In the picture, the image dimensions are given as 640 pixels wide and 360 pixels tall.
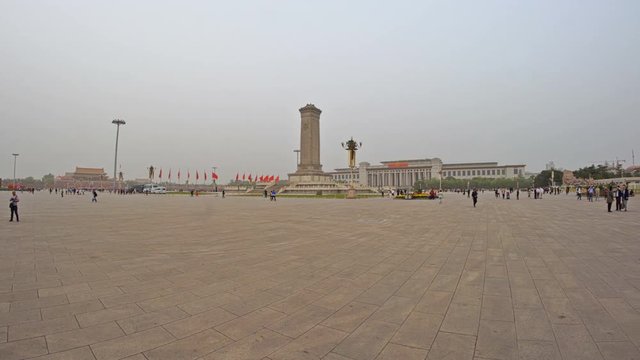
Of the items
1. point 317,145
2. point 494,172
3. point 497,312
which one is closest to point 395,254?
point 497,312

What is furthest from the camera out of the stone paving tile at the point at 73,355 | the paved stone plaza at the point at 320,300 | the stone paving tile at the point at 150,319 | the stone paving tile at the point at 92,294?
the stone paving tile at the point at 92,294

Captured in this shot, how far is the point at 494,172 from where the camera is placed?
157 meters

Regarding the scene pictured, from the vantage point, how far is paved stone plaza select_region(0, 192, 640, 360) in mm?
3424

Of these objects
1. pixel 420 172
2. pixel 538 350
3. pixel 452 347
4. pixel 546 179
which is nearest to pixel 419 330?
pixel 452 347

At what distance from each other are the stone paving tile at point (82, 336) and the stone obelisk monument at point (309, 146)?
214ft

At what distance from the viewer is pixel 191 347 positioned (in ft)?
11.3

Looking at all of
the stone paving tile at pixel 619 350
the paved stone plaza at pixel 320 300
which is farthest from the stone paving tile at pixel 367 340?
→ the stone paving tile at pixel 619 350

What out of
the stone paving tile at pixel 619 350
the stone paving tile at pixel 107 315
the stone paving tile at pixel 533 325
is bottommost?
the stone paving tile at pixel 107 315

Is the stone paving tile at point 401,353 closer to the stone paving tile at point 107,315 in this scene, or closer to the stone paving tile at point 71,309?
the stone paving tile at point 107,315

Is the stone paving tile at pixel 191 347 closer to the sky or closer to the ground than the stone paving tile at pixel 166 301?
closer to the sky

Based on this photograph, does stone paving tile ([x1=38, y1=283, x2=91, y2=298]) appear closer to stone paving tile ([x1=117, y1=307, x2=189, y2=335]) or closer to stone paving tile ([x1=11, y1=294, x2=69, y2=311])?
stone paving tile ([x1=11, y1=294, x2=69, y2=311])

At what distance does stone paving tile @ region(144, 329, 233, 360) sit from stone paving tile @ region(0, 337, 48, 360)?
1.12 meters

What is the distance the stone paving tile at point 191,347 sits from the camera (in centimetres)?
325

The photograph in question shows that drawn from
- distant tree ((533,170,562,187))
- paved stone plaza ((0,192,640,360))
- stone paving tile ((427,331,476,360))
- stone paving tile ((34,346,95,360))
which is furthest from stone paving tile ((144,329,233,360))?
distant tree ((533,170,562,187))
